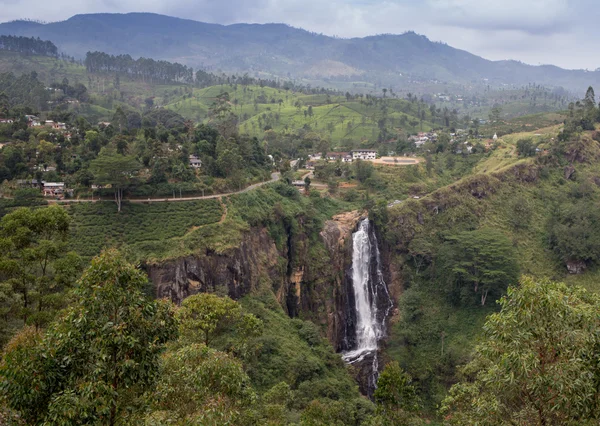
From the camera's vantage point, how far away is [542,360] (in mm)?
8016

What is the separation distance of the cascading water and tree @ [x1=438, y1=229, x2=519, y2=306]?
18.8ft

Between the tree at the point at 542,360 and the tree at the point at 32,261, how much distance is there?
40.3 ft

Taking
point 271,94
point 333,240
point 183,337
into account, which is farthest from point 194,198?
point 271,94

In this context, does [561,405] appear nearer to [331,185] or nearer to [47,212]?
[47,212]

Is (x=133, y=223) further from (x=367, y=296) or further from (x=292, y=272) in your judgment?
(x=367, y=296)

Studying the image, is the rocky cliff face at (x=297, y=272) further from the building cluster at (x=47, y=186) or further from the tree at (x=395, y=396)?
the tree at (x=395, y=396)

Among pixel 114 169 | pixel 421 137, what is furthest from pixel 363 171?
pixel 421 137

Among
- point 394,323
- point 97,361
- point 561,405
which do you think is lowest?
point 394,323

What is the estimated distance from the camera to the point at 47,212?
13781mm

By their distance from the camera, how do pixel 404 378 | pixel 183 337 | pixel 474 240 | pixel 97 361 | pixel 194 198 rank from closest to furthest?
pixel 97 361, pixel 183 337, pixel 404 378, pixel 194 198, pixel 474 240

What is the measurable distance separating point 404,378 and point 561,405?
10605mm

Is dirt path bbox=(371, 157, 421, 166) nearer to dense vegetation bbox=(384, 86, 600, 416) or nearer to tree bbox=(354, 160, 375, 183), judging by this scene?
tree bbox=(354, 160, 375, 183)

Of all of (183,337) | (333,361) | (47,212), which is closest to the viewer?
(47,212)

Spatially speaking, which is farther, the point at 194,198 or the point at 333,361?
the point at 194,198
